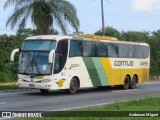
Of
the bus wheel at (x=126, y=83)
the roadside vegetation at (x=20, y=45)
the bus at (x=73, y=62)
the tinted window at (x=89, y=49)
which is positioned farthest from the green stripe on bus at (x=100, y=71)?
the roadside vegetation at (x=20, y=45)

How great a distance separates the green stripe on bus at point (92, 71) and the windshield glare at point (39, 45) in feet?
9.20

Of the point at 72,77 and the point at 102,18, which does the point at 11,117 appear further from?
the point at 102,18

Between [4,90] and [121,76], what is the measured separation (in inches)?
292

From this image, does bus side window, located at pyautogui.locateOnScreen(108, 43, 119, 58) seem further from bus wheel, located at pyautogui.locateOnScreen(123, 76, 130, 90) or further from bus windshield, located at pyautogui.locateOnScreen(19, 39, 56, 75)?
bus windshield, located at pyautogui.locateOnScreen(19, 39, 56, 75)

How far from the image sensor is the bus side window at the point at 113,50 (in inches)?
1057

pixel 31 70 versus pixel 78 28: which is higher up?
pixel 78 28

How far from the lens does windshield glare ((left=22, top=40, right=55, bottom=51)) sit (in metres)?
22.2

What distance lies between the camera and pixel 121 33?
48.8m

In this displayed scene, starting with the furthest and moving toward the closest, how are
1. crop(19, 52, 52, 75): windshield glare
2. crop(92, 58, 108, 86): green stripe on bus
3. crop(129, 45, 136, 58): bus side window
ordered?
crop(129, 45, 136, 58): bus side window
crop(92, 58, 108, 86): green stripe on bus
crop(19, 52, 52, 75): windshield glare

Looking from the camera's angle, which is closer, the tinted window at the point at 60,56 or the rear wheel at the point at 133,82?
the tinted window at the point at 60,56

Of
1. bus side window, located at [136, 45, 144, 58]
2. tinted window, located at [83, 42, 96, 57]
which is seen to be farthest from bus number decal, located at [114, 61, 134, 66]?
tinted window, located at [83, 42, 96, 57]

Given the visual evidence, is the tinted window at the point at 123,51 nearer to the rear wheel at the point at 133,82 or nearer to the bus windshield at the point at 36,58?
the rear wheel at the point at 133,82

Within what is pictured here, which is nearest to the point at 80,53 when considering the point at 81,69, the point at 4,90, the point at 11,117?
the point at 81,69

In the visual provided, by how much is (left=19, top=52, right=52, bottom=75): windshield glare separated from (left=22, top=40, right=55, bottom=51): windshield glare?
0.28m
